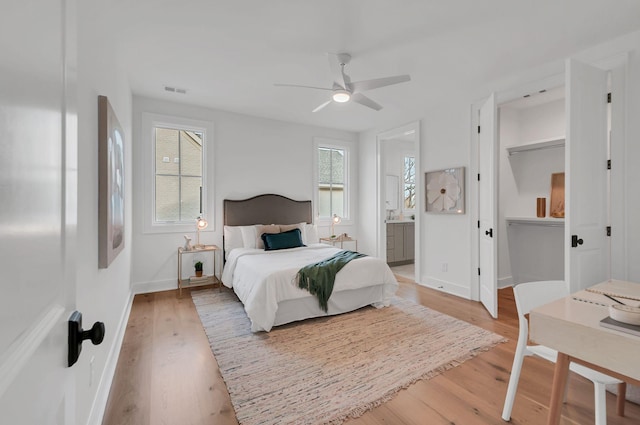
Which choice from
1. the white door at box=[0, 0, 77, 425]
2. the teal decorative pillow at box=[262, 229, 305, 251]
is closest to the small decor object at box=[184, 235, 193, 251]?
the teal decorative pillow at box=[262, 229, 305, 251]

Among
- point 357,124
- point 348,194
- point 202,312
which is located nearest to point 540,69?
point 357,124

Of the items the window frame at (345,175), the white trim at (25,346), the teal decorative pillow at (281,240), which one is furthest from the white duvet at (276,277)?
the white trim at (25,346)

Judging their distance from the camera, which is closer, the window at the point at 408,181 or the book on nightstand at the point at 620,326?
the book on nightstand at the point at 620,326

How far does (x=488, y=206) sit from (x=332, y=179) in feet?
10.0

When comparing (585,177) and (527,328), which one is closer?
(527,328)

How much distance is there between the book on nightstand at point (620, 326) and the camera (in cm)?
117

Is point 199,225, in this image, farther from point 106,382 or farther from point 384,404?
point 384,404

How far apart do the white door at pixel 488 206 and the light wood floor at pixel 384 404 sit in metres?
0.64

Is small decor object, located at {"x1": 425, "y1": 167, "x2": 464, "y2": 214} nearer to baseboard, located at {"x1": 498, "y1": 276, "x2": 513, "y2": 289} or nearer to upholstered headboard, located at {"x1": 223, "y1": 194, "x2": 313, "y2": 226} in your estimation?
baseboard, located at {"x1": 498, "y1": 276, "x2": 513, "y2": 289}

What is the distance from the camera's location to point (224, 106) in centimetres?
452

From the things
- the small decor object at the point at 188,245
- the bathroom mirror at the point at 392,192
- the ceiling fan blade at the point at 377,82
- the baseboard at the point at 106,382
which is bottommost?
the baseboard at the point at 106,382

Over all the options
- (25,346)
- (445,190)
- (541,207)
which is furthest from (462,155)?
(25,346)

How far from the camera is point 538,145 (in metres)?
4.05

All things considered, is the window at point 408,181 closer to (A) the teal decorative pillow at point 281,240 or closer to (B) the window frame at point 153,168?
(A) the teal decorative pillow at point 281,240
